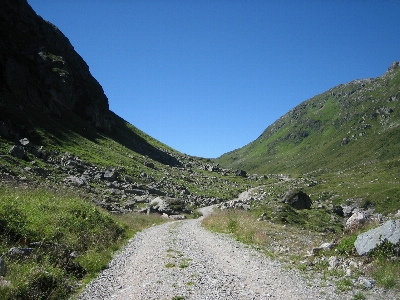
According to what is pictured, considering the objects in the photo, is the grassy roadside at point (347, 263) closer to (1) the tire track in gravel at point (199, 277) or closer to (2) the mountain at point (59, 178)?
(1) the tire track in gravel at point (199, 277)

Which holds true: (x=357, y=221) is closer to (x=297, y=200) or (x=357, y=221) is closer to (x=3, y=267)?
(x=3, y=267)

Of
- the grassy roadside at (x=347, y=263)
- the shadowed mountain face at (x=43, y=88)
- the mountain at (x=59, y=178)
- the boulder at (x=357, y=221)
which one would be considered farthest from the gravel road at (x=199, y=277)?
the shadowed mountain face at (x=43, y=88)

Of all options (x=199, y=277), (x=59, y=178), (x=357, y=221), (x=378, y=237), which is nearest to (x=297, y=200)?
(x=357, y=221)

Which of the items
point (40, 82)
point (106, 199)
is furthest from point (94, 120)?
point (106, 199)

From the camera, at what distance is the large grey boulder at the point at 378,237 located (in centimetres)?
1296

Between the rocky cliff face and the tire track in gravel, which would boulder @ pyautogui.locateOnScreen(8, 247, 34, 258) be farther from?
the rocky cliff face

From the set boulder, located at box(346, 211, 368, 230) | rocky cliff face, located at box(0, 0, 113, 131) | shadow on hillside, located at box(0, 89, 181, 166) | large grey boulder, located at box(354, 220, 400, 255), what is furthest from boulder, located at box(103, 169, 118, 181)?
large grey boulder, located at box(354, 220, 400, 255)

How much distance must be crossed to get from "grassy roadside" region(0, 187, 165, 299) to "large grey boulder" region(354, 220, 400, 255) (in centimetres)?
1271

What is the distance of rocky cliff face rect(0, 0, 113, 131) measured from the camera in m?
69.2

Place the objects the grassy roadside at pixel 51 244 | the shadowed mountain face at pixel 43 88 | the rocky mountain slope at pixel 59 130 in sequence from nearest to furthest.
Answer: the grassy roadside at pixel 51 244, the rocky mountain slope at pixel 59 130, the shadowed mountain face at pixel 43 88

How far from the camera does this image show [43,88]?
7956cm

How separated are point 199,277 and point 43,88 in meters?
82.4

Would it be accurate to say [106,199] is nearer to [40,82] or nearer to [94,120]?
[40,82]

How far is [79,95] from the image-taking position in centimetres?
9862
